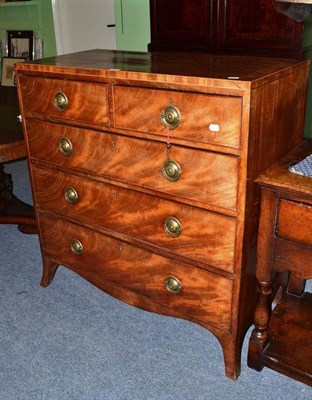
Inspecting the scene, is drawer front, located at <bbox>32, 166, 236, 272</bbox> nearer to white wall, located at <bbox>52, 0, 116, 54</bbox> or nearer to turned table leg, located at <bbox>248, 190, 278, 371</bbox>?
turned table leg, located at <bbox>248, 190, 278, 371</bbox>

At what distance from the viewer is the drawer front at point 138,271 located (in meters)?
1.69

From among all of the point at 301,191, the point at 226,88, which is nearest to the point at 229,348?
the point at 301,191

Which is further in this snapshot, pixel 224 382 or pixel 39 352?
pixel 39 352

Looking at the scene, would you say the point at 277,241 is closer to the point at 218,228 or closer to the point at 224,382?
the point at 218,228

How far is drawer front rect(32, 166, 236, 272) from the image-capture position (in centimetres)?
159

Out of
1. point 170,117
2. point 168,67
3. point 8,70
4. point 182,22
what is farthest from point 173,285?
point 8,70

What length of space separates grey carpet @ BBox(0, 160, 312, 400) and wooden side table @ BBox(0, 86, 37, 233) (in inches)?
23.7

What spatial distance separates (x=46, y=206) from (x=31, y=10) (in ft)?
12.6

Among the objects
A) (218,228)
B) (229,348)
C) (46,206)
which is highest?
(218,228)

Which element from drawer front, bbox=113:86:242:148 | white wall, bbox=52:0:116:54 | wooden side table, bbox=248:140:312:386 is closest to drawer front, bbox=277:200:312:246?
wooden side table, bbox=248:140:312:386

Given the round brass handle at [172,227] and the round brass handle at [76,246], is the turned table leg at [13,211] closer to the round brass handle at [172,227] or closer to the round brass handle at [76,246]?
the round brass handle at [76,246]

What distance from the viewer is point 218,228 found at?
1.56 metres

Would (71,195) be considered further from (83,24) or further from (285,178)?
(83,24)

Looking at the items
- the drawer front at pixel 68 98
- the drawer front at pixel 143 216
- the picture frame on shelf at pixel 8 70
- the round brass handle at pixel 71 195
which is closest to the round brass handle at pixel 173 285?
the drawer front at pixel 143 216
